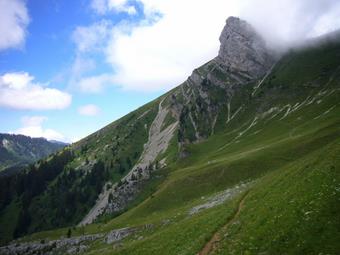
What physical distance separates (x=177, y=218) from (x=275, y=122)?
129 metres

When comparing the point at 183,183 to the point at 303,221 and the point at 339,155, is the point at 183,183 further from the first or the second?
the point at 303,221

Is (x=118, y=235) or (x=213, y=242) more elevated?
(x=213, y=242)

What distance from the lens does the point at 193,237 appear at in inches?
1645

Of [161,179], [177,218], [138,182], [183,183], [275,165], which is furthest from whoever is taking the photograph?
[138,182]

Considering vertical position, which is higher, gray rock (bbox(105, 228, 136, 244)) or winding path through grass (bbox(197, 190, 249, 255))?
winding path through grass (bbox(197, 190, 249, 255))

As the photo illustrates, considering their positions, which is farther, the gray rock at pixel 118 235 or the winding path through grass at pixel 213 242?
the gray rock at pixel 118 235

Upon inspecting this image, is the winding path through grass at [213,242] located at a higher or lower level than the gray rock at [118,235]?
higher

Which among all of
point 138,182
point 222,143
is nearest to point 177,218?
point 138,182

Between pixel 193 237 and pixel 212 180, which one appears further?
pixel 212 180

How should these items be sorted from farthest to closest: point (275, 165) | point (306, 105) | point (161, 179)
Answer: point (306, 105) < point (161, 179) < point (275, 165)

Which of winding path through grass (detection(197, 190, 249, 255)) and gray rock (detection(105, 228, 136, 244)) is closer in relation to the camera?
winding path through grass (detection(197, 190, 249, 255))

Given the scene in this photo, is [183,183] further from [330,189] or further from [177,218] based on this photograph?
[330,189]

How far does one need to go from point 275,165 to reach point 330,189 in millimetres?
52226

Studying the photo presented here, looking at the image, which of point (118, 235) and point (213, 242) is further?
point (118, 235)
